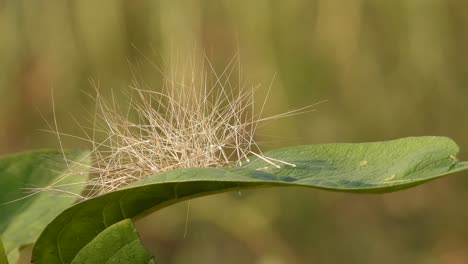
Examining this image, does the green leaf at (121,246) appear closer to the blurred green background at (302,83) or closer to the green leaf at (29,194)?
the green leaf at (29,194)

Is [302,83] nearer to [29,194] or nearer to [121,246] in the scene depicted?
[29,194]

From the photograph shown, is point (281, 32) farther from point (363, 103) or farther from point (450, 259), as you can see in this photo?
point (450, 259)


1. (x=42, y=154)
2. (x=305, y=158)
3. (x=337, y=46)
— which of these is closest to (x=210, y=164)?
(x=305, y=158)

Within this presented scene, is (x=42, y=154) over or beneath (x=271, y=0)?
over

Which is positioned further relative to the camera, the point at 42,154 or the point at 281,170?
the point at 42,154

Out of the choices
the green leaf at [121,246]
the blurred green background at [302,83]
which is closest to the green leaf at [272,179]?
the green leaf at [121,246]

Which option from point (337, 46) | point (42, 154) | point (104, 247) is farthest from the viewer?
point (337, 46)

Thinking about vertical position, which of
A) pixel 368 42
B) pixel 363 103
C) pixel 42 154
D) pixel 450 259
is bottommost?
pixel 450 259
